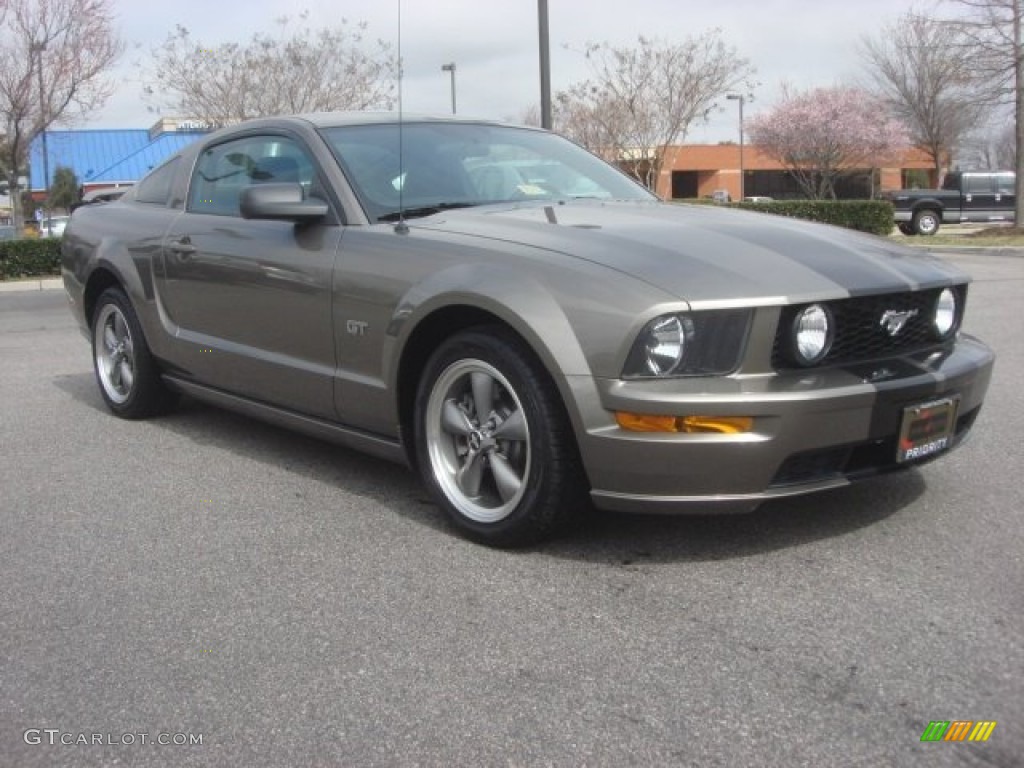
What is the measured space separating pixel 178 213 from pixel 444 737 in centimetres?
357

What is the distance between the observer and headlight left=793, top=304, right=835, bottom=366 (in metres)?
3.03

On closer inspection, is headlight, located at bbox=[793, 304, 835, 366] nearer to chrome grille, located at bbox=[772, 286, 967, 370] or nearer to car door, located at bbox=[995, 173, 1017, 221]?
chrome grille, located at bbox=[772, 286, 967, 370]

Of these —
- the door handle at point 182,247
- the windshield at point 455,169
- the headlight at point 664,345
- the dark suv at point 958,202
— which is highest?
the dark suv at point 958,202

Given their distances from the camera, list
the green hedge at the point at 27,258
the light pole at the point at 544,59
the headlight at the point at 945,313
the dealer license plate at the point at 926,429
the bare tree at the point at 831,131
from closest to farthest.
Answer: the dealer license plate at the point at 926,429, the headlight at the point at 945,313, the light pole at the point at 544,59, the green hedge at the point at 27,258, the bare tree at the point at 831,131

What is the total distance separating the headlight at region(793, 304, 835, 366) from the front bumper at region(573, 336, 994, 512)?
5cm

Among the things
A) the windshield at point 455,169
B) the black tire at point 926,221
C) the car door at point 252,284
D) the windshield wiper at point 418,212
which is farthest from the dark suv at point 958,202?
the windshield wiper at point 418,212

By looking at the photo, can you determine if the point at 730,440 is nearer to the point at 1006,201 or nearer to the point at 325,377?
the point at 325,377

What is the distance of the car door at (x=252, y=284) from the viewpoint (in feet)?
13.2

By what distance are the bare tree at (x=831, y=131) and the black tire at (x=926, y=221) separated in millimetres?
15018

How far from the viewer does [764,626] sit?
2805 mm

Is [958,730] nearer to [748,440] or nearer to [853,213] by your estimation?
[748,440]

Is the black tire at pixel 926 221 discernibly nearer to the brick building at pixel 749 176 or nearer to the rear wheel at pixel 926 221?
the rear wheel at pixel 926 221

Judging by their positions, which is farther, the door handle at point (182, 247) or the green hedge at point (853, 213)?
the green hedge at point (853, 213)

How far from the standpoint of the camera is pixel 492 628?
9.36 ft
